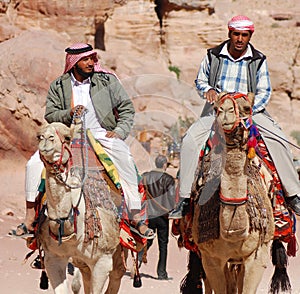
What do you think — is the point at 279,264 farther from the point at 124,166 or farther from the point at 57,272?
the point at 57,272

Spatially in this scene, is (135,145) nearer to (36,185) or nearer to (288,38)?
(36,185)

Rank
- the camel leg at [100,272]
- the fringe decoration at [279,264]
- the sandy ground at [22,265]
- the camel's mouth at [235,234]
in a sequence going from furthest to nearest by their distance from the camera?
the sandy ground at [22,265] < the fringe decoration at [279,264] < the camel leg at [100,272] < the camel's mouth at [235,234]

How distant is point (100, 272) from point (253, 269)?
151cm

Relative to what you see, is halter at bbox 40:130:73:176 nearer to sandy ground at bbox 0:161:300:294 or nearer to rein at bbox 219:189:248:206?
rein at bbox 219:189:248:206

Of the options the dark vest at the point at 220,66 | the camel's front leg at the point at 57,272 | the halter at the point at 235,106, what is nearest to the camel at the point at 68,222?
the camel's front leg at the point at 57,272

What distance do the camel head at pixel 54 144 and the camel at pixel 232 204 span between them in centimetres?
140

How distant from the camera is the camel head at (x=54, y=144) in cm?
832

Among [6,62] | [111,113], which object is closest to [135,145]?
[6,62]

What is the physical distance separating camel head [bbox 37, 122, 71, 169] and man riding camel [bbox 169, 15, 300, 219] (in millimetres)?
1841

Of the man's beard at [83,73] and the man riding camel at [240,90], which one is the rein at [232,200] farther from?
the man's beard at [83,73]

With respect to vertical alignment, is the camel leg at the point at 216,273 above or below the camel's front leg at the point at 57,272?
below

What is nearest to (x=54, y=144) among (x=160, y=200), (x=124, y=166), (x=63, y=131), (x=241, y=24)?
(x=63, y=131)

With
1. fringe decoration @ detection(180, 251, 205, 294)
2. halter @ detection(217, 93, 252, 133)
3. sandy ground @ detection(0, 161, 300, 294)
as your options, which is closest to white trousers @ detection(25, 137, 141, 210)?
fringe decoration @ detection(180, 251, 205, 294)

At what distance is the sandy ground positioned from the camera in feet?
45.5
